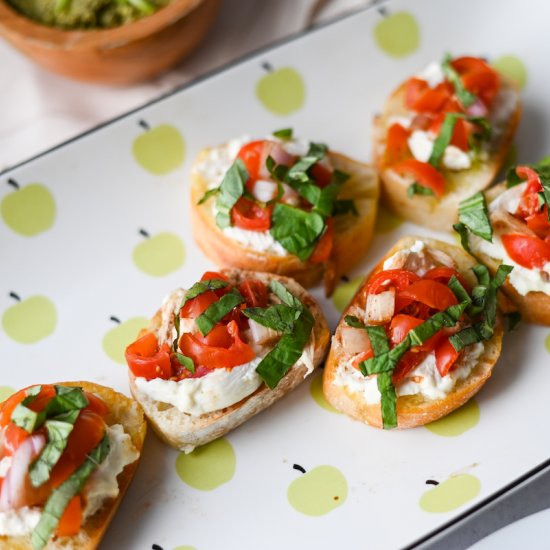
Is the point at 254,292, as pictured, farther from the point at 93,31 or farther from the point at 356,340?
the point at 93,31

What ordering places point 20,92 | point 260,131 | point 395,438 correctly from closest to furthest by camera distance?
point 395,438, point 260,131, point 20,92

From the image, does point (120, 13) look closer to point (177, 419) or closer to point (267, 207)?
point (267, 207)

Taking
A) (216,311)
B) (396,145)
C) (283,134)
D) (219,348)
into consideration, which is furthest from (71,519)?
(396,145)

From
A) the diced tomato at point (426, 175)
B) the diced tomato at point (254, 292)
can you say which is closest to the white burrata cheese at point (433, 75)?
the diced tomato at point (426, 175)

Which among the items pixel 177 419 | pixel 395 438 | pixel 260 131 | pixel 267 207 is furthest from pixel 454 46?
pixel 177 419

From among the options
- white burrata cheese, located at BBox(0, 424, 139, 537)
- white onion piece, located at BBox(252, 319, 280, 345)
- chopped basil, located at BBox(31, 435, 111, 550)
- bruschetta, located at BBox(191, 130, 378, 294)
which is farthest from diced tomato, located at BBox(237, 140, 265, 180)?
chopped basil, located at BBox(31, 435, 111, 550)

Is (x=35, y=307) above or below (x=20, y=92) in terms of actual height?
below

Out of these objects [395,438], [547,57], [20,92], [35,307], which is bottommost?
[395,438]
